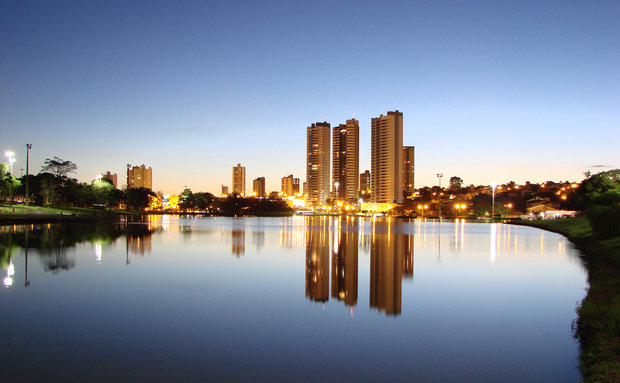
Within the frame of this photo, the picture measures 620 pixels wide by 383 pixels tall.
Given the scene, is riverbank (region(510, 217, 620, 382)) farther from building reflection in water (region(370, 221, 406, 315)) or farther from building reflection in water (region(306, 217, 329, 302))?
building reflection in water (region(306, 217, 329, 302))

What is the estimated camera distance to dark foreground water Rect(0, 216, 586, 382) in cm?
773

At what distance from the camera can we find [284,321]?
35.4 feet

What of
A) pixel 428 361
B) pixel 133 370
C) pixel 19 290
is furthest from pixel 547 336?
pixel 19 290

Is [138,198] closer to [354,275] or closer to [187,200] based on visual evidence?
[187,200]

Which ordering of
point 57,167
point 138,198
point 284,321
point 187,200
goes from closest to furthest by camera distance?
point 284,321 → point 57,167 → point 138,198 → point 187,200

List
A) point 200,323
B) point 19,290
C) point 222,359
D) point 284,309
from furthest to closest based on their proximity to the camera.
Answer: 1. point 19,290
2. point 284,309
3. point 200,323
4. point 222,359

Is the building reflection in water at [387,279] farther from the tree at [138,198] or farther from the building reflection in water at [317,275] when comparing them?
the tree at [138,198]

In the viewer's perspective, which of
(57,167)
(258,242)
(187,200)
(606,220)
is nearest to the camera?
(606,220)

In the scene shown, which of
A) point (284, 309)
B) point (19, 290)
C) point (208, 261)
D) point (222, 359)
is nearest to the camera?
point (222, 359)

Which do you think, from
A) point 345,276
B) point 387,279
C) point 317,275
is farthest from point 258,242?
point 387,279

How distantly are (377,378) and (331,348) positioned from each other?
161 cm

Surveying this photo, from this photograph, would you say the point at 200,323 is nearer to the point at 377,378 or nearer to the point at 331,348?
the point at 331,348

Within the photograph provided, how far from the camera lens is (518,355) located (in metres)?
8.70

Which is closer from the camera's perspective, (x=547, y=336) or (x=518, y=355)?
(x=518, y=355)
